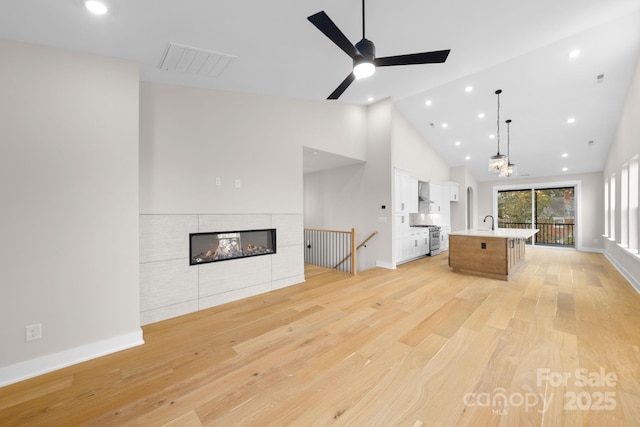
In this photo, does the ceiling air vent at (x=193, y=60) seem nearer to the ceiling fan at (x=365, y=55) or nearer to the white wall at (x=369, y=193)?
the ceiling fan at (x=365, y=55)

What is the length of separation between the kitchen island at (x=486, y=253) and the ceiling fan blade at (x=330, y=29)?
433 cm

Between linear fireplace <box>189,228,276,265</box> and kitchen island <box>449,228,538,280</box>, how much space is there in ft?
12.5

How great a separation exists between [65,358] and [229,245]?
192 centimetres

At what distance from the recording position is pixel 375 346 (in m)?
2.40

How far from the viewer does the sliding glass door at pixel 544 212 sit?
→ 8883 millimetres

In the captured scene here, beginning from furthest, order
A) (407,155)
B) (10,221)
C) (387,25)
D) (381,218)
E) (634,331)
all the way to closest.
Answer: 1. (407,155)
2. (381,218)
3. (387,25)
4. (634,331)
5. (10,221)

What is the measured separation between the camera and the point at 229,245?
3.70 m

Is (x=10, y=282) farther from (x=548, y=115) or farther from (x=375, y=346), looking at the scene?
(x=548, y=115)

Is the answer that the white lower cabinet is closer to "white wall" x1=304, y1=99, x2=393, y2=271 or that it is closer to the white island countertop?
"white wall" x1=304, y1=99, x2=393, y2=271

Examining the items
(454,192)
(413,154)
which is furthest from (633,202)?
(454,192)

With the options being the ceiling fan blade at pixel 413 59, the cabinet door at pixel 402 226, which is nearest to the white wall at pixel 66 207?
the ceiling fan blade at pixel 413 59

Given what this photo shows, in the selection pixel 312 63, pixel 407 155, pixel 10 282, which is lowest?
pixel 10 282

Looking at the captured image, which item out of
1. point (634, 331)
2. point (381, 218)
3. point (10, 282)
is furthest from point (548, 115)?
point (10, 282)

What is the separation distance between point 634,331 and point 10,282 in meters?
5.93
